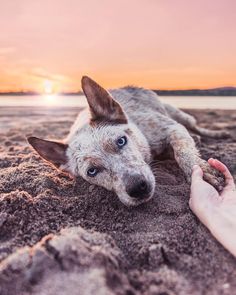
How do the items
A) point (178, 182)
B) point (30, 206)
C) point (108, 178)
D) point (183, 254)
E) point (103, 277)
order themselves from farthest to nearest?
1. point (178, 182)
2. point (108, 178)
3. point (30, 206)
4. point (183, 254)
5. point (103, 277)

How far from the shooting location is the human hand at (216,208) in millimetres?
2713

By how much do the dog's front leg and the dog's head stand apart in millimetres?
342

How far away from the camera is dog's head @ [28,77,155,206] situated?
3.52 metres

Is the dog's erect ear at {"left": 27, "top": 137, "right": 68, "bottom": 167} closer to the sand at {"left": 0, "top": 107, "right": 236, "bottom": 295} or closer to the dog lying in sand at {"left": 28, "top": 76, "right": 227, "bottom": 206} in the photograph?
the dog lying in sand at {"left": 28, "top": 76, "right": 227, "bottom": 206}

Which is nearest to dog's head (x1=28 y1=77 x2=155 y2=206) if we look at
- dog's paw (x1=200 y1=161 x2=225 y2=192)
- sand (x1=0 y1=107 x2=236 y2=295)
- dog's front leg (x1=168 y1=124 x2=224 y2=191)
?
sand (x1=0 y1=107 x2=236 y2=295)

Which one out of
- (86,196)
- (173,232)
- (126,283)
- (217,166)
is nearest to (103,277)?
(126,283)

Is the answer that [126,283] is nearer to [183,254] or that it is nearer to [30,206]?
[183,254]

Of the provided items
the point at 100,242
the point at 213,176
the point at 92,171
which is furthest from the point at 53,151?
the point at 100,242

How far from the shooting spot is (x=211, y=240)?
276 cm

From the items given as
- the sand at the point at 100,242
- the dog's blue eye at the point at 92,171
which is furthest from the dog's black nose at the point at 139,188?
the dog's blue eye at the point at 92,171

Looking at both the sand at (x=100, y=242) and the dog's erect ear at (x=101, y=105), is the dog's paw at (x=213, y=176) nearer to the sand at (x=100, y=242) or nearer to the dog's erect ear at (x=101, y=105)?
the sand at (x=100, y=242)

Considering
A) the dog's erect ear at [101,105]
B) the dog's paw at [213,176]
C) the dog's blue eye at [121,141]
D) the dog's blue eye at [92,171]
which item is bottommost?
the dog's paw at [213,176]

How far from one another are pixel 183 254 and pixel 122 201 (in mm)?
1011

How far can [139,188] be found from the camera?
3457 mm
